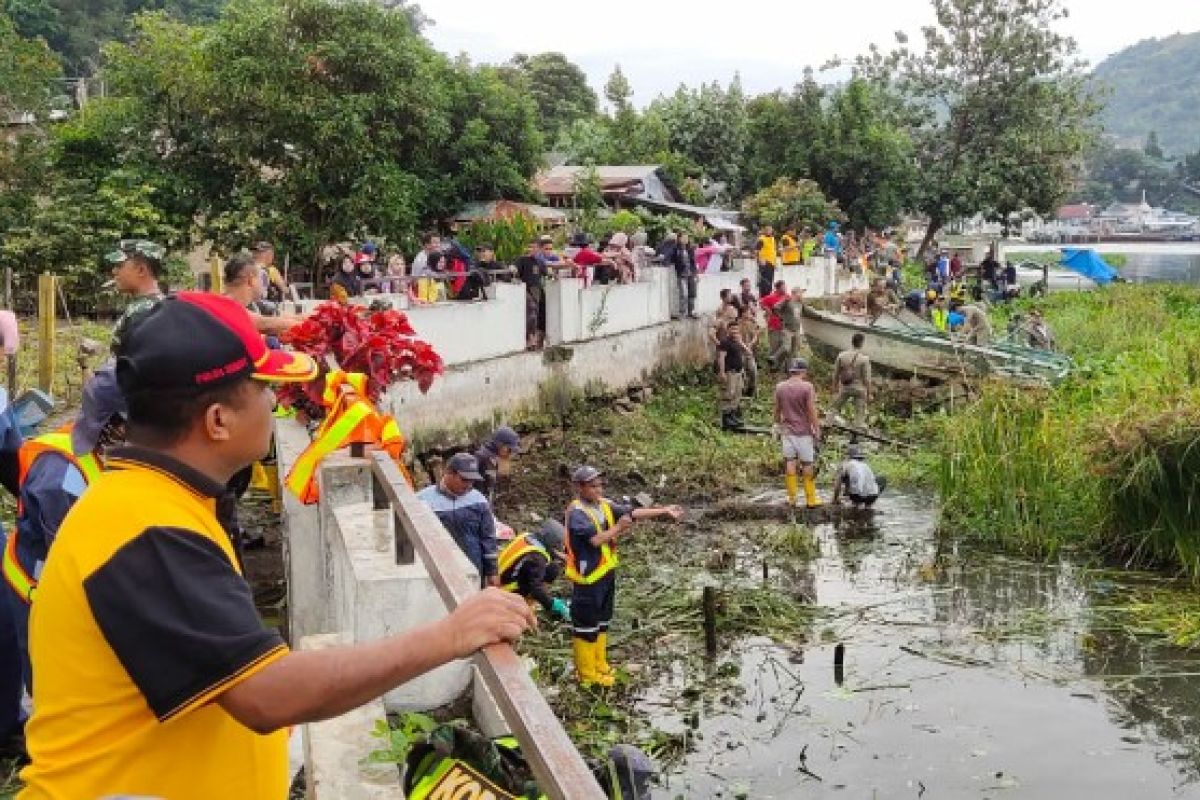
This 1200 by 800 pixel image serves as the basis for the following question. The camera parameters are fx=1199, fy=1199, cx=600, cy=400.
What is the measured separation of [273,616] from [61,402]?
4.57m

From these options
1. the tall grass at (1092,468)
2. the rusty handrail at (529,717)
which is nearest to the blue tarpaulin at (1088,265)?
the tall grass at (1092,468)

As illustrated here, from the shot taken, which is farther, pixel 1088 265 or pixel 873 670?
pixel 1088 265

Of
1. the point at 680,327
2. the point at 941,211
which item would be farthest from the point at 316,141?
the point at 941,211

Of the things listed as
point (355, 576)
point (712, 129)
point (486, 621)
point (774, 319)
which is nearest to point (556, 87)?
point (712, 129)

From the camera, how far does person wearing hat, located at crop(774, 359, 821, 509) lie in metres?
14.4

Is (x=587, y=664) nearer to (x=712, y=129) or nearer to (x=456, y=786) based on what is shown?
(x=456, y=786)

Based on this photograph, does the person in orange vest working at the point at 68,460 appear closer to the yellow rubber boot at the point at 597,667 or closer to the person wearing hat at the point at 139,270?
the person wearing hat at the point at 139,270

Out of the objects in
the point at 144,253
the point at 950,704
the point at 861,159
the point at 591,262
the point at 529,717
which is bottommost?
the point at 950,704

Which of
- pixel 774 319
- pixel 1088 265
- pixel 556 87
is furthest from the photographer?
pixel 556 87

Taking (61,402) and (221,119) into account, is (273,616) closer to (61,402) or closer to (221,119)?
(61,402)

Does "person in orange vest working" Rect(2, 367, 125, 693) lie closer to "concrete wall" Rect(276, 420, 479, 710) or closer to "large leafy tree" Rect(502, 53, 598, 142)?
"concrete wall" Rect(276, 420, 479, 710)

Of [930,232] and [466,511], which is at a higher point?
[930,232]

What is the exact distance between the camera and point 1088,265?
3994 centimetres

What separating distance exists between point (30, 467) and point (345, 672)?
2.79m
